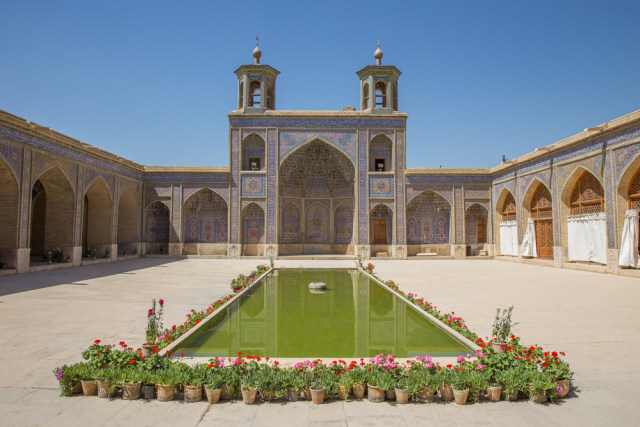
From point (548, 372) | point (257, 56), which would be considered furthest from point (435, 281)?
point (257, 56)

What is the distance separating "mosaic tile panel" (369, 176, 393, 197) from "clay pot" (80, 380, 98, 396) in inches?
626

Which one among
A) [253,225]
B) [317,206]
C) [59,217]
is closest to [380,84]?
[317,206]

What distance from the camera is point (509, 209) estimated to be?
58.4ft

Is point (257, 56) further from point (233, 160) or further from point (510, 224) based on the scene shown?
point (510, 224)

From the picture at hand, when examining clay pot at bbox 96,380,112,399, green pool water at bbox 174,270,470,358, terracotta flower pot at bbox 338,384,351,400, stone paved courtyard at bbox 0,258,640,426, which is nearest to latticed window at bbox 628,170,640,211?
stone paved courtyard at bbox 0,258,640,426

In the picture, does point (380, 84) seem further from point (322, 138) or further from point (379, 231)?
point (379, 231)

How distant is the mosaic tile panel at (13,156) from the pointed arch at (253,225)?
9.07 meters

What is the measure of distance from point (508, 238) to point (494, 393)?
1619 centimetres

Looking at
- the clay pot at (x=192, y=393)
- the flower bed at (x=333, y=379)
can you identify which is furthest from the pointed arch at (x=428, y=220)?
the clay pot at (x=192, y=393)

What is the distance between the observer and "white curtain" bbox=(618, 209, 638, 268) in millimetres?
10805

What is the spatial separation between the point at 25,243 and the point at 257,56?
42.6 ft

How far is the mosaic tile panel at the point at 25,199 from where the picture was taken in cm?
1163

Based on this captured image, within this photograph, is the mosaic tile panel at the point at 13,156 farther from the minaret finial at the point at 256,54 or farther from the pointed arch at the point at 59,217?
the minaret finial at the point at 256,54

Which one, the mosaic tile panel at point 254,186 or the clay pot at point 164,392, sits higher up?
the mosaic tile panel at point 254,186
